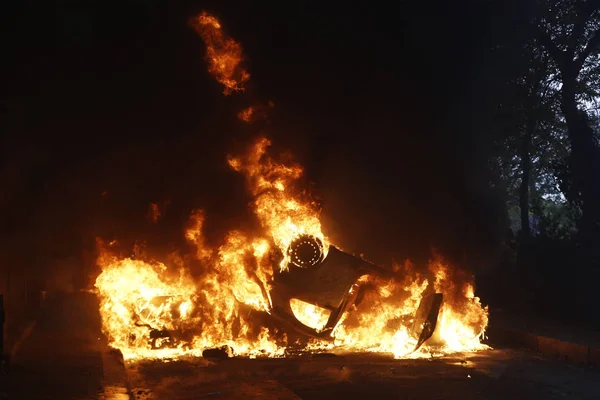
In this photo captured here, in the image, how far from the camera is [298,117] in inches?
643

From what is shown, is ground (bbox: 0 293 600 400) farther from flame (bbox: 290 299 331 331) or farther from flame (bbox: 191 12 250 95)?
flame (bbox: 191 12 250 95)

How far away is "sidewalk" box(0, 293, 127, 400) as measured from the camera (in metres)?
8.69

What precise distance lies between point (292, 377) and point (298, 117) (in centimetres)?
761

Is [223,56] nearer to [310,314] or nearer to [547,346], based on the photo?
[310,314]

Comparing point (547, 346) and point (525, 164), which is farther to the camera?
point (525, 164)

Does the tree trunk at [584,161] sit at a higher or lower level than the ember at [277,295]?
higher

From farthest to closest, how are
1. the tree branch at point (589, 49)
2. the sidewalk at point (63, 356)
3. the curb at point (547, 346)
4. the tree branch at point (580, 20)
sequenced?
the tree branch at point (580, 20) → the tree branch at point (589, 49) → the curb at point (547, 346) → the sidewalk at point (63, 356)

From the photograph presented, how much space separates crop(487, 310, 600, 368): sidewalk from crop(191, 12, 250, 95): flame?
26.3ft

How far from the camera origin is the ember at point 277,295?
44.3 ft

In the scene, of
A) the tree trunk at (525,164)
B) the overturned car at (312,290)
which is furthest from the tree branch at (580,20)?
the overturned car at (312,290)

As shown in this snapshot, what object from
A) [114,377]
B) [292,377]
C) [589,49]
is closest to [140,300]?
[114,377]

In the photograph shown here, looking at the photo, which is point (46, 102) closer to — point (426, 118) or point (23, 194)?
point (23, 194)

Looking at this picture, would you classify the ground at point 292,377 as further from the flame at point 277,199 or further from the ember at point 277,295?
the flame at point 277,199

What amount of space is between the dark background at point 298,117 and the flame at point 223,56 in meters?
0.24
